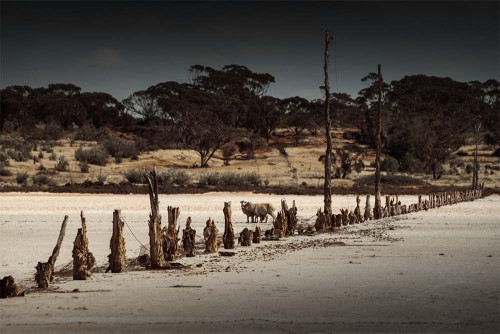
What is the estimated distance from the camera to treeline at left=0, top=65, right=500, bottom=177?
68875 millimetres

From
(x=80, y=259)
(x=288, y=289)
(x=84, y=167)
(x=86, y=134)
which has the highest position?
(x=86, y=134)

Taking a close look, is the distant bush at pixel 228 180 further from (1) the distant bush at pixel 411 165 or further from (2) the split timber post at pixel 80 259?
(2) the split timber post at pixel 80 259

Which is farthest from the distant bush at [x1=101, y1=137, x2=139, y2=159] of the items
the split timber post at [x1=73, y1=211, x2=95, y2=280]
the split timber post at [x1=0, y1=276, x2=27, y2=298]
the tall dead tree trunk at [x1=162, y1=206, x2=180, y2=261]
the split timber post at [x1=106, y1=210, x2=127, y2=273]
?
the split timber post at [x1=0, y1=276, x2=27, y2=298]

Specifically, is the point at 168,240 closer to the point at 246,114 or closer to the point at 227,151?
the point at 227,151

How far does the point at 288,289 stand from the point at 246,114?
72.5 metres

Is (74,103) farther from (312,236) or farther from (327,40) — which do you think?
(312,236)

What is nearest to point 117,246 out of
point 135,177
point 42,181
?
point 42,181

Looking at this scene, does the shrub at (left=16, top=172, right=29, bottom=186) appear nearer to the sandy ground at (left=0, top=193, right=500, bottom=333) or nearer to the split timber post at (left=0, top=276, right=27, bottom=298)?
the sandy ground at (left=0, top=193, right=500, bottom=333)

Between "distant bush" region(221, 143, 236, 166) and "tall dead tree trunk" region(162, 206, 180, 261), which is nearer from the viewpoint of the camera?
"tall dead tree trunk" region(162, 206, 180, 261)

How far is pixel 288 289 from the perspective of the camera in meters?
11.8

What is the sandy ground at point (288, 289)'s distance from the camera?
9359 mm

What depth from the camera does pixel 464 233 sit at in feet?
73.7

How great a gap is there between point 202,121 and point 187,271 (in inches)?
2177

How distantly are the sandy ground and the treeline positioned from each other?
46.3 metres
